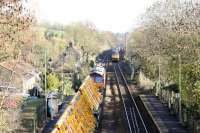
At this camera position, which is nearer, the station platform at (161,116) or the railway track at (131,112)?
the station platform at (161,116)

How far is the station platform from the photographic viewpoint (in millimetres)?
31547

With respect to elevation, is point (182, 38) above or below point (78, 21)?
below

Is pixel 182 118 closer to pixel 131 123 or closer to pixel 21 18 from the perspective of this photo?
pixel 131 123

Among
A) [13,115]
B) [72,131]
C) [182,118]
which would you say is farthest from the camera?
[182,118]

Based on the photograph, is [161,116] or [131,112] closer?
[161,116]

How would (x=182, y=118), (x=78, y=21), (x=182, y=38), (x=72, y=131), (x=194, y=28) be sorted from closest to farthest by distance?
(x=72, y=131), (x=182, y=118), (x=194, y=28), (x=182, y=38), (x=78, y=21)

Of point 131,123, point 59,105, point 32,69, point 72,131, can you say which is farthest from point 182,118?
point 32,69

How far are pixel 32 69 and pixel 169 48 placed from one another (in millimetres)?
25343

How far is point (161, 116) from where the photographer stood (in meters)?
36.3

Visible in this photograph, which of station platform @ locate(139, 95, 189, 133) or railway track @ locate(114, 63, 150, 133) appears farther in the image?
railway track @ locate(114, 63, 150, 133)

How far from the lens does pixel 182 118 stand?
3391 cm

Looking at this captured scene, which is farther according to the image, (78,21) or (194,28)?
(78,21)

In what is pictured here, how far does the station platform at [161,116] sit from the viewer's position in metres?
31.5

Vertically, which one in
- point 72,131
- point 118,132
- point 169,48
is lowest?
point 118,132
